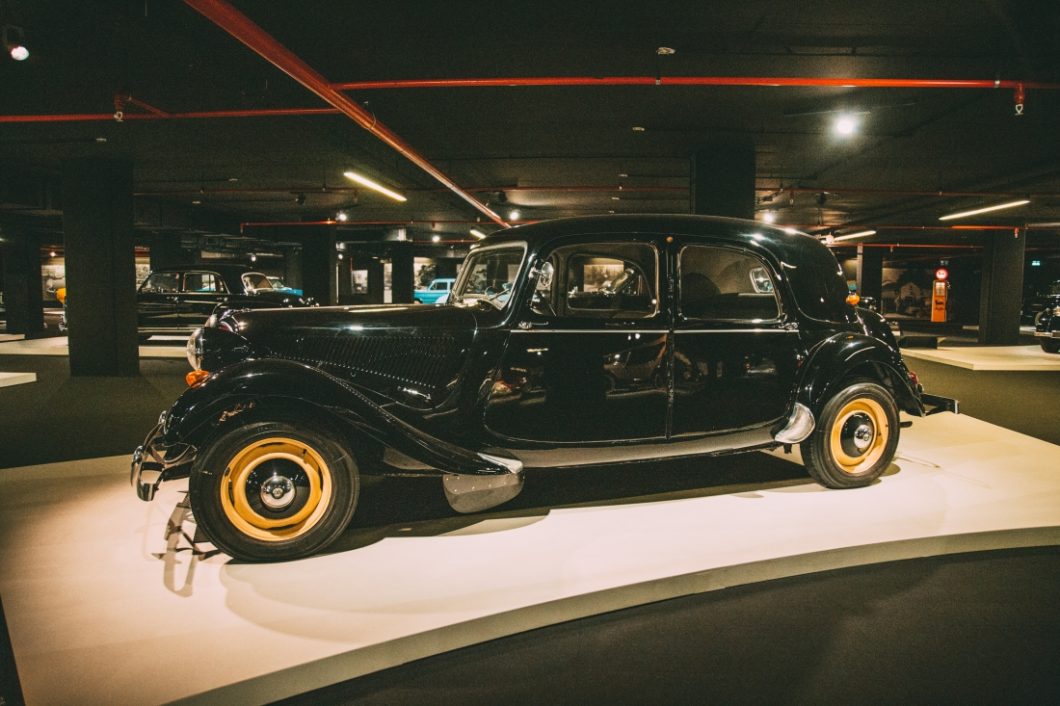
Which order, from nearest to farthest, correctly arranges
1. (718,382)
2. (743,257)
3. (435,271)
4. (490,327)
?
1. (490,327)
2. (718,382)
3. (743,257)
4. (435,271)

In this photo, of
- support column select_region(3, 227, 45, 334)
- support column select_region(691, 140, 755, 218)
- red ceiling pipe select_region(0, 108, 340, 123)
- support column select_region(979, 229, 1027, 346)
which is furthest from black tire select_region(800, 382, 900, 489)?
support column select_region(3, 227, 45, 334)

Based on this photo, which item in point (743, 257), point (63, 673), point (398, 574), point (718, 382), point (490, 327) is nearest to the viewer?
point (63, 673)

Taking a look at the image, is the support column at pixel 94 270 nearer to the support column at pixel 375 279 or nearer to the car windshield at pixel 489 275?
the car windshield at pixel 489 275

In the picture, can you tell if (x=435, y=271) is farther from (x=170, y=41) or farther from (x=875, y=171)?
(x=170, y=41)

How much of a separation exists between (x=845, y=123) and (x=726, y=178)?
1932 mm

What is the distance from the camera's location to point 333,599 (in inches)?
109

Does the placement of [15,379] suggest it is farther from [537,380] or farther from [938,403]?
[938,403]

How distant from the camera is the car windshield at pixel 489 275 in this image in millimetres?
3887

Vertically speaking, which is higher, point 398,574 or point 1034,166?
point 1034,166

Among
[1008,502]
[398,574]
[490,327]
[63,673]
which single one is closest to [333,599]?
[398,574]

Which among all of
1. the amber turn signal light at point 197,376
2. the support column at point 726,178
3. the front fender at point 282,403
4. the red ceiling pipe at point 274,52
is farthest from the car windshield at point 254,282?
the front fender at point 282,403

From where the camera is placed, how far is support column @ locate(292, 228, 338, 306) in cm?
2217

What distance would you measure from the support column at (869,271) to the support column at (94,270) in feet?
88.4

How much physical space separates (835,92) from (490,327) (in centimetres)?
632
